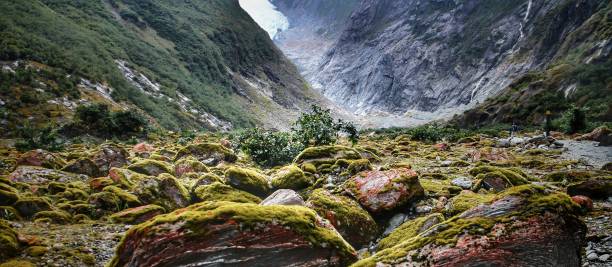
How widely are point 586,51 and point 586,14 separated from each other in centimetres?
4453

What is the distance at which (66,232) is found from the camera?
14914 mm

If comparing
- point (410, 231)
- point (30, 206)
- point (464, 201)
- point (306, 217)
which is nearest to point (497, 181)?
point (464, 201)

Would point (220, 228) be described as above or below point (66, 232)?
above

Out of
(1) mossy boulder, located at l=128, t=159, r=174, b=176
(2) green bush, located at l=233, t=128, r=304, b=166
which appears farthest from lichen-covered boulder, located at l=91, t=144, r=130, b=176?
(2) green bush, located at l=233, t=128, r=304, b=166

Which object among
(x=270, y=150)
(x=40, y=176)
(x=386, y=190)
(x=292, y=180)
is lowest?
(x=40, y=176)

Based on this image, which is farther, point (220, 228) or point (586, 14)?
point (586, 14)

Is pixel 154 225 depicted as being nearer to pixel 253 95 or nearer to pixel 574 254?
pixel 574 254

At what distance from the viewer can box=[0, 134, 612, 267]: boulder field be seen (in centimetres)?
901

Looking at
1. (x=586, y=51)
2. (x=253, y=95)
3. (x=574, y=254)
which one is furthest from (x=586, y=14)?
(x=574, y=254)

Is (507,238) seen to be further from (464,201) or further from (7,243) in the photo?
(7,243)

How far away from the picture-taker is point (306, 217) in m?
10.5

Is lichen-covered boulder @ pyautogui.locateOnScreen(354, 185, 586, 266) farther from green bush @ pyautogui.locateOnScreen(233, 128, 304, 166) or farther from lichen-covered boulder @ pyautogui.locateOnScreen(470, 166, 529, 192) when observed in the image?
green bush @ pyautogui.locateOnScreen(233, 128, 304, 166)

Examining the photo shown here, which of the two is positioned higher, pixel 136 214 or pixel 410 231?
pixel 410 231

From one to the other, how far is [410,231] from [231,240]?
5.85 metres
